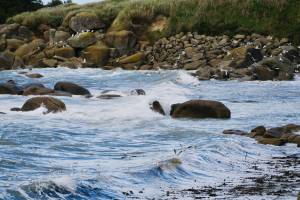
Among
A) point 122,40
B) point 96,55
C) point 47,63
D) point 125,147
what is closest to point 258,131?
point 125,147

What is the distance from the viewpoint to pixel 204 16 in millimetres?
36125

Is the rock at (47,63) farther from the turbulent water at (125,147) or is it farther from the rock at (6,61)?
the turbulent water at (125,147)

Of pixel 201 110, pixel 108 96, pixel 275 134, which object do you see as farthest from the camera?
pixel 108 96

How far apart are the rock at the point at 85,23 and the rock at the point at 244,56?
33.7 feet

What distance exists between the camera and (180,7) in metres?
37.9

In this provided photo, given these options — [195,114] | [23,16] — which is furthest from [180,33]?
[195,114]

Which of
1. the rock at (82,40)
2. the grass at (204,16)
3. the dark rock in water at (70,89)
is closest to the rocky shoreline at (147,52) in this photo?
the rock at (82,40)

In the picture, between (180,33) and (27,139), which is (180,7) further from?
(27,139)

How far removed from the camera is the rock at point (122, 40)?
115ft

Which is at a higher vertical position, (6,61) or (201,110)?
(201,110)

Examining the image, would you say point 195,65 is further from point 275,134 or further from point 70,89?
point 275,134

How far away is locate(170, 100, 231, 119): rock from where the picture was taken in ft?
56.0

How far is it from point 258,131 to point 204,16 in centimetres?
2214

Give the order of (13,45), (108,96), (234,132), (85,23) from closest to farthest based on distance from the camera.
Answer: (234,132) < (108,96) < (13,45) < (85,23)
